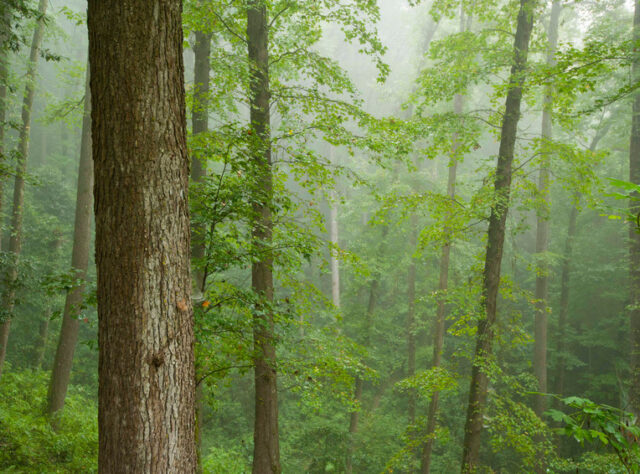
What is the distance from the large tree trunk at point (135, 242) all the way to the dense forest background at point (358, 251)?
4.38 feet

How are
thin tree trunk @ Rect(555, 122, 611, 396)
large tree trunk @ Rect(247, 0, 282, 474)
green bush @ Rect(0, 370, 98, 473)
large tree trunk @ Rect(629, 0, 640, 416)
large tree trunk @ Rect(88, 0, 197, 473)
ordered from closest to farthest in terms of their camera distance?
large tree trunk @ Rect(88, 0, 197, 473)
large tree trunk @ Rect(247, 0, 282, 474)
green bush @ Rect(0, 370, 98, 473)
large tree trunk @ Rect(629, 0, 640, 416)
thin tree trunk @ Rect(555, 122, 611, 396)

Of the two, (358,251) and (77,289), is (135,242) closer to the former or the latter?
(77,289)

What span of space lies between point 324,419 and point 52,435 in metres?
8.85

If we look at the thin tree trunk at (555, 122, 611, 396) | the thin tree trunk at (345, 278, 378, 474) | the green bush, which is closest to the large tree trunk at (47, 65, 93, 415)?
the green bush

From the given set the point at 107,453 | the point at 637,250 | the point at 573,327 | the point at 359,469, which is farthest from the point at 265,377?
the point at 573,327

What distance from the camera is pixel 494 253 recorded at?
20.1 feet

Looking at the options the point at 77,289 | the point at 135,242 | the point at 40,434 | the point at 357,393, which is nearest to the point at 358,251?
the point at 357,393

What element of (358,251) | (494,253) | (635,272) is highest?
(494,253)

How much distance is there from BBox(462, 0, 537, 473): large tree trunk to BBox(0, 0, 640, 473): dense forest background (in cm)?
5

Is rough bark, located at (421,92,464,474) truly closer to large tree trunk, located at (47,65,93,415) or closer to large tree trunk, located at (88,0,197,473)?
large tree trunk, located at (47,65,93,415)

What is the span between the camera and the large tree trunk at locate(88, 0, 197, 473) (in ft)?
6.50

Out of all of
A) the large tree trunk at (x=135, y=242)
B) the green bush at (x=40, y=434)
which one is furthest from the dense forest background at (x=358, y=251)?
the large tree trunk at (x=135, y=242)

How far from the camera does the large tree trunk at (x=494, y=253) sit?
5871mm

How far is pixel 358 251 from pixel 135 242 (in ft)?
38.9
